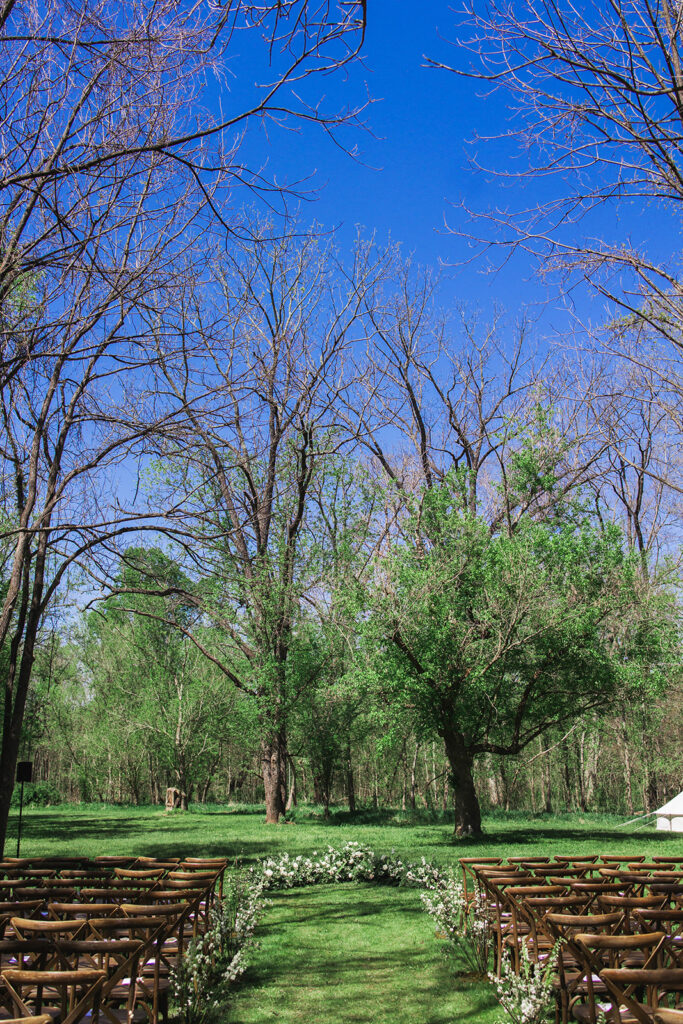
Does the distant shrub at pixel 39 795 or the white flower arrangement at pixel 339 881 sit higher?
the white flower arrangement at pixel 339 881

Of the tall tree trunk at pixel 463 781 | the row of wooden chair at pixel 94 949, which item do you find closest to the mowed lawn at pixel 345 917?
the tall tree trunk at pixel 463 781

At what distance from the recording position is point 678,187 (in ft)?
19.9

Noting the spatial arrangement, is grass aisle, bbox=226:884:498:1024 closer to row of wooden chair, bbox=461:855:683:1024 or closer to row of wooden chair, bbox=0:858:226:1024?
row of wooden chair, bbox=461:855:683:1024

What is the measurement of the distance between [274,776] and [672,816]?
12196 mm

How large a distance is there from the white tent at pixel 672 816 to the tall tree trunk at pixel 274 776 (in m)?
11.7

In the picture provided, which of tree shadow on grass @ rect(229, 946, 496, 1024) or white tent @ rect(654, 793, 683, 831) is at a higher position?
tree shadow on grass @ rect(229, 946, 496, 1024)

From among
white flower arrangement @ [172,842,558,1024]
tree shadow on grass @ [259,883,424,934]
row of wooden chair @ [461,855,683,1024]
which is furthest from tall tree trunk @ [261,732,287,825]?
row of wooden chair @ [461,855,683,1024]

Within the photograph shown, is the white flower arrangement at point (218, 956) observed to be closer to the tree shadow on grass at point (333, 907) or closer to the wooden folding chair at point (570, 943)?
the tree shadow on grass at point (333, 907)

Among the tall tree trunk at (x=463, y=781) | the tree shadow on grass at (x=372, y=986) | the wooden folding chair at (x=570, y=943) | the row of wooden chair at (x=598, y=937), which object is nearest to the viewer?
the row of wooden chair at (x=598, y=937)

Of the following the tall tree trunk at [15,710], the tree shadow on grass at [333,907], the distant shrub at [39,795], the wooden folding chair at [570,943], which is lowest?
the distant shrub at [39,795]

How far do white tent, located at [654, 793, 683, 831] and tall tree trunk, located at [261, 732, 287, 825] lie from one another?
11.7 m

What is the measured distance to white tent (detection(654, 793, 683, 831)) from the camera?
927 inches

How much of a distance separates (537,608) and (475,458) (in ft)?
28.3

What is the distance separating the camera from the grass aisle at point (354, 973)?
619 cm
